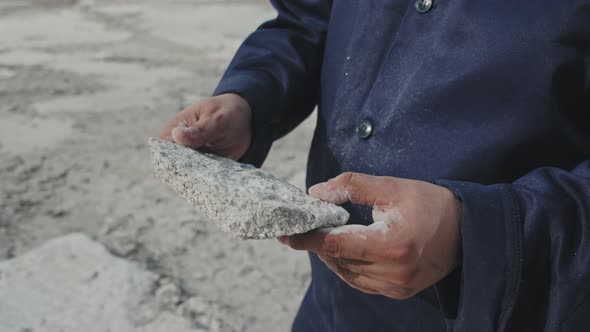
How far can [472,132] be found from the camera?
1159mm

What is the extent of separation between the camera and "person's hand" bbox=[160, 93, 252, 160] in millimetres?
1388

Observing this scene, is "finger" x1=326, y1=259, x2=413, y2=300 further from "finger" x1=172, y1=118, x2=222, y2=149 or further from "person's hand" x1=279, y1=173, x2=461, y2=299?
"finger" x1=172, y1=118, x2=222, y2=149

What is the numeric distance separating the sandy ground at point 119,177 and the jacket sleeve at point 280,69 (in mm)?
1216

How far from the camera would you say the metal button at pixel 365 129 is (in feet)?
4.20

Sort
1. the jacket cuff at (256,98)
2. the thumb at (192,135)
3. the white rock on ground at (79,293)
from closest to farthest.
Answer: the thumb at (192,135), the jacket cuff at (256,98), the white rock on ground at (79,293)

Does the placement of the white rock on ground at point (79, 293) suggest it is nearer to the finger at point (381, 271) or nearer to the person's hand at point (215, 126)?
the person's hand at point (215, 126)

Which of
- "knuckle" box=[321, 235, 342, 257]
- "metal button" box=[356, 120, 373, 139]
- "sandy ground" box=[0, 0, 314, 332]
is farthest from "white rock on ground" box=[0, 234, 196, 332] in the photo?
"knuckle" box=[321, 235, 342, 257]

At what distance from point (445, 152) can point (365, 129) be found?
7.2 inches

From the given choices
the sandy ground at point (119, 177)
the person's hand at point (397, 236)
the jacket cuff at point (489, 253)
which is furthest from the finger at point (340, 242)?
the sandy ground at point (119, 177)

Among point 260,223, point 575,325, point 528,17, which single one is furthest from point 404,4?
point 575,325

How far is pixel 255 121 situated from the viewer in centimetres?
150

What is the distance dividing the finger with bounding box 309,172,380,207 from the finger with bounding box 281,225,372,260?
0.05 metres

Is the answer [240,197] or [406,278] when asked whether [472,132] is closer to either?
[406,278]

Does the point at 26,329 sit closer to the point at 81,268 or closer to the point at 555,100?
the point at 81,268
